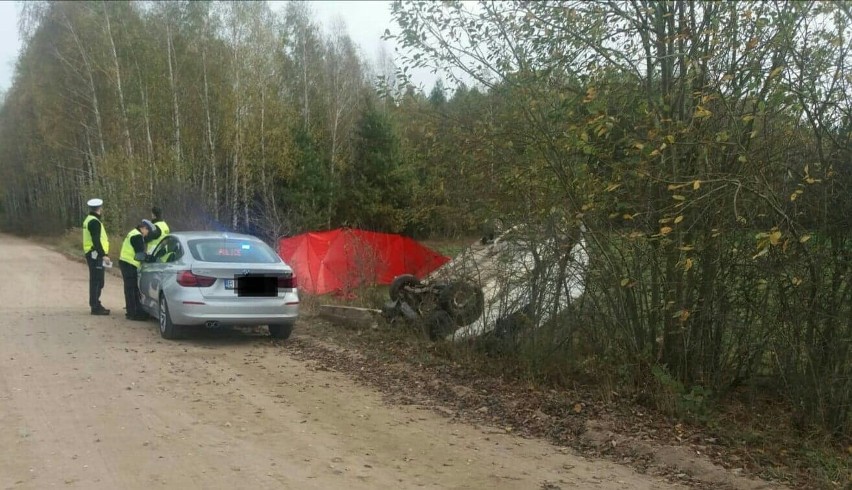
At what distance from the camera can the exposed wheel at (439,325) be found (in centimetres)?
906

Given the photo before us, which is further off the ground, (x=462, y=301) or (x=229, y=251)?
(x=229, y=251)

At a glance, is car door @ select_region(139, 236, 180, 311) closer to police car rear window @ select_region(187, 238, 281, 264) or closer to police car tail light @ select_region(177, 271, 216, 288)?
police car rear window @ select_region(187, 238, 281, 264)

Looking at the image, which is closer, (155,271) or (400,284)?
(400,284)

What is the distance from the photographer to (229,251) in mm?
10016

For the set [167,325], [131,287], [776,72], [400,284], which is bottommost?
[167,325]

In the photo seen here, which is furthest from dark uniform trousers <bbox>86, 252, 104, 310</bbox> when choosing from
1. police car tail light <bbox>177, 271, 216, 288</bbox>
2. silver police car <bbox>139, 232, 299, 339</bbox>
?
police car tail light <bbox>177, 271, 216, 288</bbox>

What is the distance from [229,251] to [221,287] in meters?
0.78

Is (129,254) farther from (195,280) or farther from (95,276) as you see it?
(195,280)

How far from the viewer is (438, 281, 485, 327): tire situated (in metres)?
8.63

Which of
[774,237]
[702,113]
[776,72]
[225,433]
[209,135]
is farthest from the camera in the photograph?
[209,135]

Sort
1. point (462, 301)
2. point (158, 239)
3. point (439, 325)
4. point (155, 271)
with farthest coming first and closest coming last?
point (158, 239) < point (155, 271) < point (439, 325) < point (462, 301)

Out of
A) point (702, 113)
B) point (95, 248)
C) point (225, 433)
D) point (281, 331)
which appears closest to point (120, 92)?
point (95, 248)

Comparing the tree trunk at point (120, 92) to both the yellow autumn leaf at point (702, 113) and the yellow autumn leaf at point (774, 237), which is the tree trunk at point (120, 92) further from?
the yellow autumn leaf at point (774, 237)

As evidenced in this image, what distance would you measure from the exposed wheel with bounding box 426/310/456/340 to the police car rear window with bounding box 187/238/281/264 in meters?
2.41
